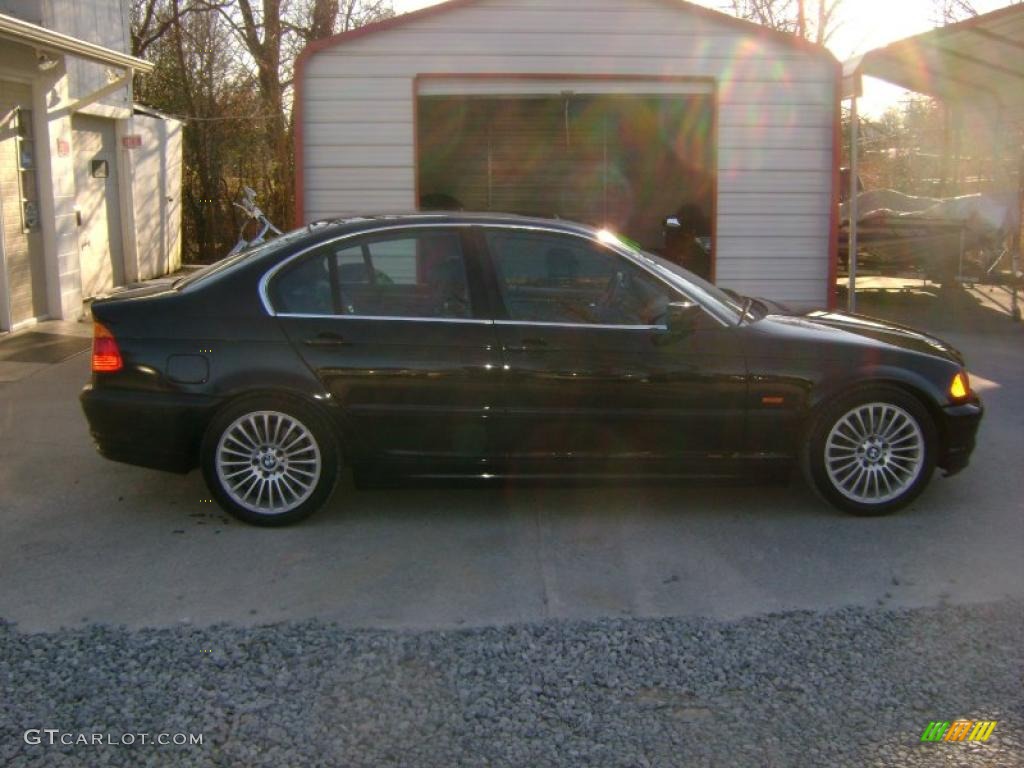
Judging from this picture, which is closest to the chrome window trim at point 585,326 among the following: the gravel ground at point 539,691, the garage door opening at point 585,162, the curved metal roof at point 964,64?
the gravel ground at point 539,691

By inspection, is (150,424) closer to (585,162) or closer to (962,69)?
(585,162)

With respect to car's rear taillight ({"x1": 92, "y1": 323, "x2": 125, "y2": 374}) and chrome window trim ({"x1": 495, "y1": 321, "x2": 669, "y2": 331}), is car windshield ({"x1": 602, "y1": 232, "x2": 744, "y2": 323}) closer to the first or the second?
chrome window trim ({"x1": 495, "y1": 321, "x2": 669, "y2": 331})

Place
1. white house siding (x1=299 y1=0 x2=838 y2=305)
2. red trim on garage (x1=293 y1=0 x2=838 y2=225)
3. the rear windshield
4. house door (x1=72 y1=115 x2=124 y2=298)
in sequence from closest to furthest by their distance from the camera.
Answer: the rear windshield
red trim on garage (x1=293 y1=0 x2=838 y2=225)
white house siding (x1=299 y1=0 x2=838 y2=305)
house door (x1=72 y1=115 x2=124 y2=298)

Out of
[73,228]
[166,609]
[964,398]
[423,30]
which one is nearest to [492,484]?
[166,609]

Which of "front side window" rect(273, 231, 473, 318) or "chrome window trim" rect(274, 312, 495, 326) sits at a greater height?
"front side window" rect(273, 231, 473, 318)

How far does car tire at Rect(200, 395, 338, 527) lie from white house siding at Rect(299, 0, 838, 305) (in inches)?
240

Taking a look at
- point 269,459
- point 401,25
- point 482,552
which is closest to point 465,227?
point 269,459

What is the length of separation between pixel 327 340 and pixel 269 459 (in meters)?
0.68

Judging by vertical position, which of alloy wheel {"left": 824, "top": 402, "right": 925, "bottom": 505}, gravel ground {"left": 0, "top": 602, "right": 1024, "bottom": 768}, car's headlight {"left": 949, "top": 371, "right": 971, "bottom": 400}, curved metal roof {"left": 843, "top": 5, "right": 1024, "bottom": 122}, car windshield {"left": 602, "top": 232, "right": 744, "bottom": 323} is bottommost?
gravel ground {"left": 0, "top": 602, "right": 1024, "bottom": 768}

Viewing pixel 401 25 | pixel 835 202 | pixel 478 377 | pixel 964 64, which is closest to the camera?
pixel 478 377

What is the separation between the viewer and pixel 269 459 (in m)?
5.73

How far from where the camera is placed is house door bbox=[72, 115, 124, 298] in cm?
1417

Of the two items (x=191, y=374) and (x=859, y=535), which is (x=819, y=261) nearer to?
(x=859, y=535)
